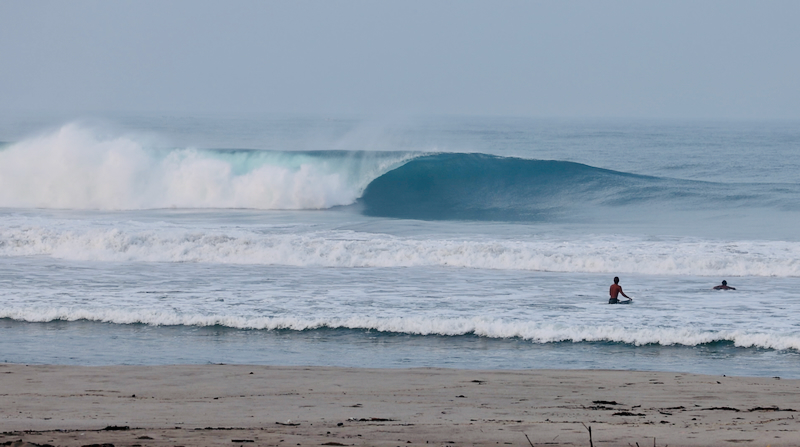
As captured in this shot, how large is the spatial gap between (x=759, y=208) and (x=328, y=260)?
14.6m

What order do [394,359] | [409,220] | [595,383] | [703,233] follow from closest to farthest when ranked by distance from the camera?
1. [595,383]
2. [394,359]
3. [703,233]
4. [409,220]

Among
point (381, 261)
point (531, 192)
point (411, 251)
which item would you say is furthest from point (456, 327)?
point (531, 192)

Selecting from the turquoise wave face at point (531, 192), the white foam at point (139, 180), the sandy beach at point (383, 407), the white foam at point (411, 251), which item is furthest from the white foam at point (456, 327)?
the white foam at point (139, 180)

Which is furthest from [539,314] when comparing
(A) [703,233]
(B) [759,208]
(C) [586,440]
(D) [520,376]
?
(B) [759,208]

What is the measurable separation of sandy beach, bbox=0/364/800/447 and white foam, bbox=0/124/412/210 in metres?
16.1

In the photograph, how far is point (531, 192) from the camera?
83.2 ft

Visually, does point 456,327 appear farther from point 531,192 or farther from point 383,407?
point 531,192

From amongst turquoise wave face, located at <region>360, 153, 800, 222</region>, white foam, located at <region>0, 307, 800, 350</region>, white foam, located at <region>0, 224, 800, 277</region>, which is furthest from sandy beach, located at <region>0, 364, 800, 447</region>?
turquoise wave face, located at <region>360, 153, 800, 222</region>

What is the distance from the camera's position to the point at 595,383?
6.34 meters

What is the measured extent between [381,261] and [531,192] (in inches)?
511

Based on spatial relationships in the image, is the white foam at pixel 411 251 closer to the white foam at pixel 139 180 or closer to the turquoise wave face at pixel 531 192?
the turquoise wave face at pixel 531 192

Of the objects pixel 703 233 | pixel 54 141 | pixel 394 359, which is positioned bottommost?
pixel 394 359

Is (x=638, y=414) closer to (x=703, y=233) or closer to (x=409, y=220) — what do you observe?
(x=703, y=233)

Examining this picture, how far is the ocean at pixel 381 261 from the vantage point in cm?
816
